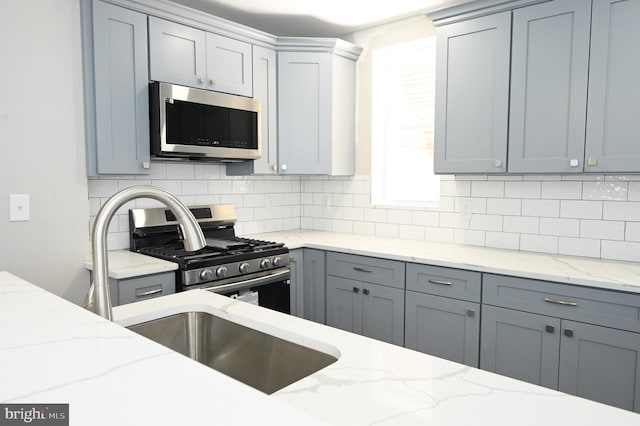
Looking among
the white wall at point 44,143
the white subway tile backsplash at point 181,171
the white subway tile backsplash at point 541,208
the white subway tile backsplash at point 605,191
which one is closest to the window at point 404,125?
the white subway tile backsplash at point 541,208

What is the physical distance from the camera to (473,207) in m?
3.22

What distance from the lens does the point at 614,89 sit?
Result: 2.39 metres

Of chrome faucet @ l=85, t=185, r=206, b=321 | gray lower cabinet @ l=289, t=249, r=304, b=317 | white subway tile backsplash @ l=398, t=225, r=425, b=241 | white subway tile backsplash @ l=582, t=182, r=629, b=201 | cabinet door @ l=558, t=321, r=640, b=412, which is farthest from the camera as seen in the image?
white subway tile backsplash @ l=398, t=225, r=425, b=241

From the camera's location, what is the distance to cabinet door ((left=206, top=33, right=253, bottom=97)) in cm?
307

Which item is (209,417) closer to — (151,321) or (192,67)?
(151,321)

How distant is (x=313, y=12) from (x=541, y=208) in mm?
2050

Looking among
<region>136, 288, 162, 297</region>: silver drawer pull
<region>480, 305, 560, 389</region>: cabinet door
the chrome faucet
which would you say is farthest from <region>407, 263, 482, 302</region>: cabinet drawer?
the chrome faucet

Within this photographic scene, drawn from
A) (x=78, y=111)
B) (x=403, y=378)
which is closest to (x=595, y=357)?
(x=403, y=378)

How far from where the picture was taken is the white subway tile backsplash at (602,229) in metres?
2.68

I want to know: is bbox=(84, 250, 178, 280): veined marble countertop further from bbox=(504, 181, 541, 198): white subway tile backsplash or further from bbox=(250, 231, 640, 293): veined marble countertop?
bbox=(504, 181, 541, 198): white subway tile backsplash

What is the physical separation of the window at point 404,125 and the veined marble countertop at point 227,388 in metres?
2.54

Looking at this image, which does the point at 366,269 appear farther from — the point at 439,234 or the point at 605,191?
the point at 605,191

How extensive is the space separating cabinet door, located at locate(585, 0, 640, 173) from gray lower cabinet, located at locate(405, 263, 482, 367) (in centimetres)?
92

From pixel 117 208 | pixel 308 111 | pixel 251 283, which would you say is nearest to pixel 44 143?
pixel 251 283
